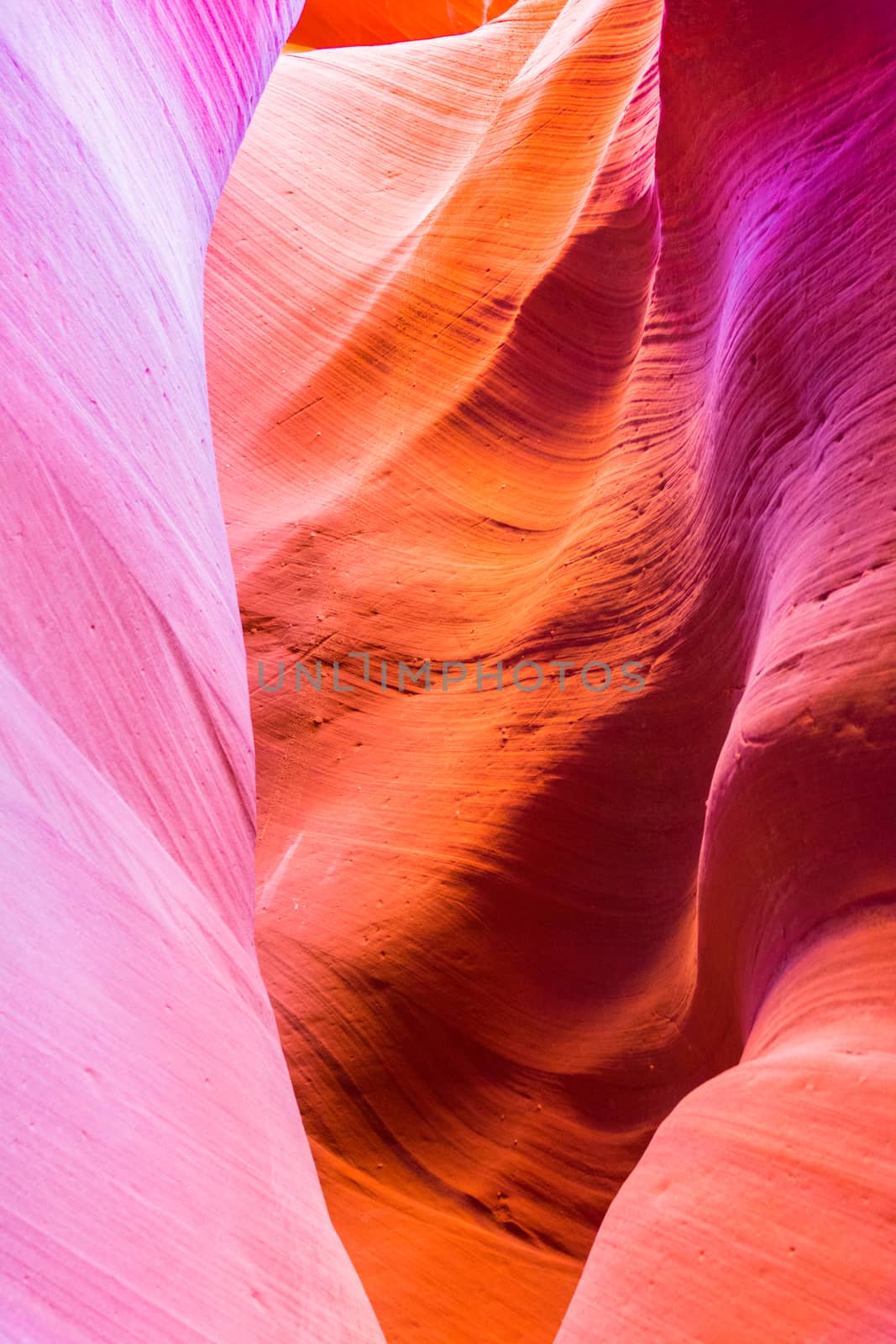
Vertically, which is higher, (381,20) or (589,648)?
(381,20)

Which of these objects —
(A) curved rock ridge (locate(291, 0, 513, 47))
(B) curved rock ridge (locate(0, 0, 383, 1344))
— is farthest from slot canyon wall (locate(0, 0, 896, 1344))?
(A) curved rock ridge (locate(291, 0, 513, 47))

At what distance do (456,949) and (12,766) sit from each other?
41.9 inches

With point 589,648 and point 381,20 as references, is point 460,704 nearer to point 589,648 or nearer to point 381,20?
point 589,648

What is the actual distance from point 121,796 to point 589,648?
0.99 m

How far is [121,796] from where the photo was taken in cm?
128

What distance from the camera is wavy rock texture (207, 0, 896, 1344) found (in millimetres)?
1169

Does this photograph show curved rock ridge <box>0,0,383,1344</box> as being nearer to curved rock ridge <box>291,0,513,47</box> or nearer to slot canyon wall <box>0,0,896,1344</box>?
slot canyon wall <box>0,0,896,1344</box>

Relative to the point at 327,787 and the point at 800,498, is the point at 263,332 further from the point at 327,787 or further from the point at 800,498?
the point at 800,498

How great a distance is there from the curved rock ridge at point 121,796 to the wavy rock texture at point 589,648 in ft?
1.34

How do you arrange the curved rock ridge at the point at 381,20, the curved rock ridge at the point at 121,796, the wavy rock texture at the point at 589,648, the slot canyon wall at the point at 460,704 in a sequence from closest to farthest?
the curved rock ridge at the point at 121,796 → the slot canyon wall at the point at 460,704 → the wavy rock texture at the point at 589,648 → the curved rock ridge at the point at 381,20

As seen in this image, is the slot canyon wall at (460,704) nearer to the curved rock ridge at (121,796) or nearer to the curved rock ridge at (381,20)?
the curved rock ridge at (121,796)

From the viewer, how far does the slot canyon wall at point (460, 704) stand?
1061mm

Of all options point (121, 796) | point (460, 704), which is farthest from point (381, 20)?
point (121, 796)

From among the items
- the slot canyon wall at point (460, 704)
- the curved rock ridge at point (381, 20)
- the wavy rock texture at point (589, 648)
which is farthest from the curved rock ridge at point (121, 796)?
the curved rock ridge at point (381, 20)
